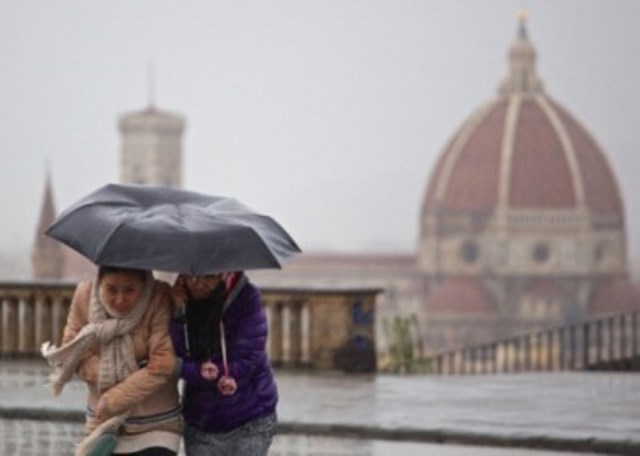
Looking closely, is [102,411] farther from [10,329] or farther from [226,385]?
[10,329]

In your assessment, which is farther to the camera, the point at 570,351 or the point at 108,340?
the point at 570,351

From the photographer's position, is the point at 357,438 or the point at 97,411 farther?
the point at 357,438

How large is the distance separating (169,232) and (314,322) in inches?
407

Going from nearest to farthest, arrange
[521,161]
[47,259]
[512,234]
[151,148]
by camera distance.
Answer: [47,259] < [521,161] < [512,234] < [151,148]

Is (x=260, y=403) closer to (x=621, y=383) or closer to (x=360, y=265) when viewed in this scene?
(x=621, y=383)

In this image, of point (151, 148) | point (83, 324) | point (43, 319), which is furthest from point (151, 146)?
point (83, 324)

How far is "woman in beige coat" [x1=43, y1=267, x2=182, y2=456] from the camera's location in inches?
261

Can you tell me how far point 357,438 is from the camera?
1275 centimetres

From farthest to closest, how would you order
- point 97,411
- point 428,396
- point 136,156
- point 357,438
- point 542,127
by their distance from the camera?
point 136,156 < point 542,127 < point 428,396 < point 357,438 < point 97,411

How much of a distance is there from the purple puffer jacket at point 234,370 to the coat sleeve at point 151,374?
6 cm

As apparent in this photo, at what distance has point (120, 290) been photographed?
6648 mm

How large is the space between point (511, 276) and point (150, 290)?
165286 mm

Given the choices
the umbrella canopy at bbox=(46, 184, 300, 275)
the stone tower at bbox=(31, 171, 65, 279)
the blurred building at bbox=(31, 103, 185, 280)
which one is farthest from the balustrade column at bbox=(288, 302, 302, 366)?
the blurred building at bbox=(31, 103, 185, 280)

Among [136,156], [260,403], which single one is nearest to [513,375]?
[260,403]
